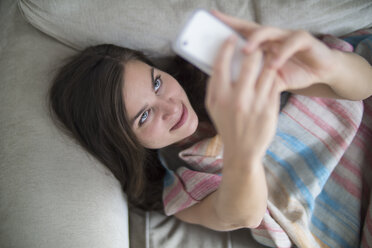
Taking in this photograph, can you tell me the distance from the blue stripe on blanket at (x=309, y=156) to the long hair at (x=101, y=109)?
413 millimetres

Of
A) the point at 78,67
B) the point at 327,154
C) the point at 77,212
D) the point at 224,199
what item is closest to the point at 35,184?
the point at 77,212

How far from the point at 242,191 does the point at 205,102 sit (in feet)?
0.78

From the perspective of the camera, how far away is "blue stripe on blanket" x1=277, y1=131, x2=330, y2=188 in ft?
2.48

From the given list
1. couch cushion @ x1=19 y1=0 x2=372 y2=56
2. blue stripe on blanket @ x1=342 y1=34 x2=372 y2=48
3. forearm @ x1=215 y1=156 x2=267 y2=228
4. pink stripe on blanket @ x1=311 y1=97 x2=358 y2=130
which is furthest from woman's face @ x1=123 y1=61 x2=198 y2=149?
blue stripe on blanket @ x1=342 y1=34 x2=372 y2=48

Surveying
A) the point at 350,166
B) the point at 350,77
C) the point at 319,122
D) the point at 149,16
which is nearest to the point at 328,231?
the point at 350,166

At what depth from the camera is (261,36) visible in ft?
1.30

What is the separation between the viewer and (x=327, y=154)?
0.78 metres

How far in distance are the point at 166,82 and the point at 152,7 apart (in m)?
0.20

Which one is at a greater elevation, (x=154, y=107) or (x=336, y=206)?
(x=154, y=107)

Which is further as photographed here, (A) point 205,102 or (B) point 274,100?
(A) point 205,102

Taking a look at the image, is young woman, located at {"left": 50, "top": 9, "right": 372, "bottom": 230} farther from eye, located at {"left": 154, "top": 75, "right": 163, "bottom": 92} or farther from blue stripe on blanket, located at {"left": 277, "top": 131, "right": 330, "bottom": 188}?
blue stripe on blanket, located at {"left": 277, "top": 131, "right": 330, "bottom": 188}

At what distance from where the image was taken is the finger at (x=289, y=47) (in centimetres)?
39

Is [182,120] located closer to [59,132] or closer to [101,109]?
[101,109]

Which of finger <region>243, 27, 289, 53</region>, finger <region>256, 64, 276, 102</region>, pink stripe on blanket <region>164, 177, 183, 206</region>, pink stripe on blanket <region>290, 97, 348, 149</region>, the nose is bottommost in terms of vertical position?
pink stripe on blanket <region>164, 177, 183, 206</region>
